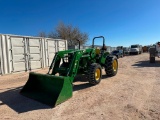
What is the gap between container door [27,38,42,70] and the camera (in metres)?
11.7

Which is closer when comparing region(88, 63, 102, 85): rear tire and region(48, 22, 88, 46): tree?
region(88, 63, 102, 85): rear tire

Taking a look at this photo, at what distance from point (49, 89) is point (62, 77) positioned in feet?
2.52

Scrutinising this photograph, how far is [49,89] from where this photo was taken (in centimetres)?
517

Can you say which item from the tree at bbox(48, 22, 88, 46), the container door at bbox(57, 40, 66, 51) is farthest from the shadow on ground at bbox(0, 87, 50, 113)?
the tree at bbox(48, 22, 88, 46)

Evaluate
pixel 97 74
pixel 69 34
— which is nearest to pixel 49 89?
pixel 97 74

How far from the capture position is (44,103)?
4590 millimetres

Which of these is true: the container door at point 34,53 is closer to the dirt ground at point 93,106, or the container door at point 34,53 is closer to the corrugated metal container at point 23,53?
the corrugated metal container at point 23,53

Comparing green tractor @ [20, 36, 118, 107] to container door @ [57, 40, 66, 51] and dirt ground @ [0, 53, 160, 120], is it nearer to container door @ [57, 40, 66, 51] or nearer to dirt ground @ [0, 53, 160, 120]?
dirt ground @ [0, 53, 160, 120]

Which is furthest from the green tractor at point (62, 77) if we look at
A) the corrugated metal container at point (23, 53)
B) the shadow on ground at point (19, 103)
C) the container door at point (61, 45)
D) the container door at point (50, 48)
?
the container door at point (61, 45)

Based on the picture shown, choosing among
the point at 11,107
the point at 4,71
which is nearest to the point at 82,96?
the point at 11,107

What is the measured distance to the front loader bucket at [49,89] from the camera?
4.60m

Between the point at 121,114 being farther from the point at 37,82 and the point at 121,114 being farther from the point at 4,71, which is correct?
the point at 4,71

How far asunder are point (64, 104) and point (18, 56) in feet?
24.5

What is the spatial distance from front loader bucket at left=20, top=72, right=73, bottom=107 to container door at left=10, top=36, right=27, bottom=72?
18.0ft
